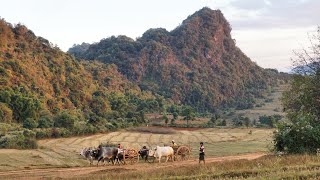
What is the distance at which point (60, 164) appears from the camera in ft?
102

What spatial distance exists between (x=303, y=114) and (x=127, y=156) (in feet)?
39.3

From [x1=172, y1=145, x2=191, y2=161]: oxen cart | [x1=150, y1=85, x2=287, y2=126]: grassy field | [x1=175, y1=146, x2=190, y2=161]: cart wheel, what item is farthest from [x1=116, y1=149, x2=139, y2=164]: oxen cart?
[x1=150, y1=85, x2=287, y2=126]: grassy field

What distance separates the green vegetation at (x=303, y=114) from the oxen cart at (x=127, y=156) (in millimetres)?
9643

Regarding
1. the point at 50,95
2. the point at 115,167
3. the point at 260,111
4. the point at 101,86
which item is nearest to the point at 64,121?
the point at 50,95

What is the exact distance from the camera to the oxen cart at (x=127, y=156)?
29.0 m

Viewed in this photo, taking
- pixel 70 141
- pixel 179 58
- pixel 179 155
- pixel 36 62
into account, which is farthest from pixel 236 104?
pixel 179 155

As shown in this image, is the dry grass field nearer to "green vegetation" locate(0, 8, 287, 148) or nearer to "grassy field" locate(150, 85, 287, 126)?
"green vegetation" locate(0, 8, 287, 148)

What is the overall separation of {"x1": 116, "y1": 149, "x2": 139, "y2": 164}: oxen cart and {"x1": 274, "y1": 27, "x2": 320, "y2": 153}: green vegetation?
31.6 feet

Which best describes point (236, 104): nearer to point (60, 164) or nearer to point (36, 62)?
point (36, 62)

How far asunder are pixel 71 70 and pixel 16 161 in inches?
3163

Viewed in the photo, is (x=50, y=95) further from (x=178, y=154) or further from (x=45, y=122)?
(x=178, y=154)

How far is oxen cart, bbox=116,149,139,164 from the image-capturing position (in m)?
29.0

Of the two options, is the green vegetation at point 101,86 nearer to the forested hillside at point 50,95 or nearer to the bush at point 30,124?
the forested hillside at point 50,95

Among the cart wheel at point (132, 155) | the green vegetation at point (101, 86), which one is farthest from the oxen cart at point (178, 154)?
the green vegetation at point (101, 86)
